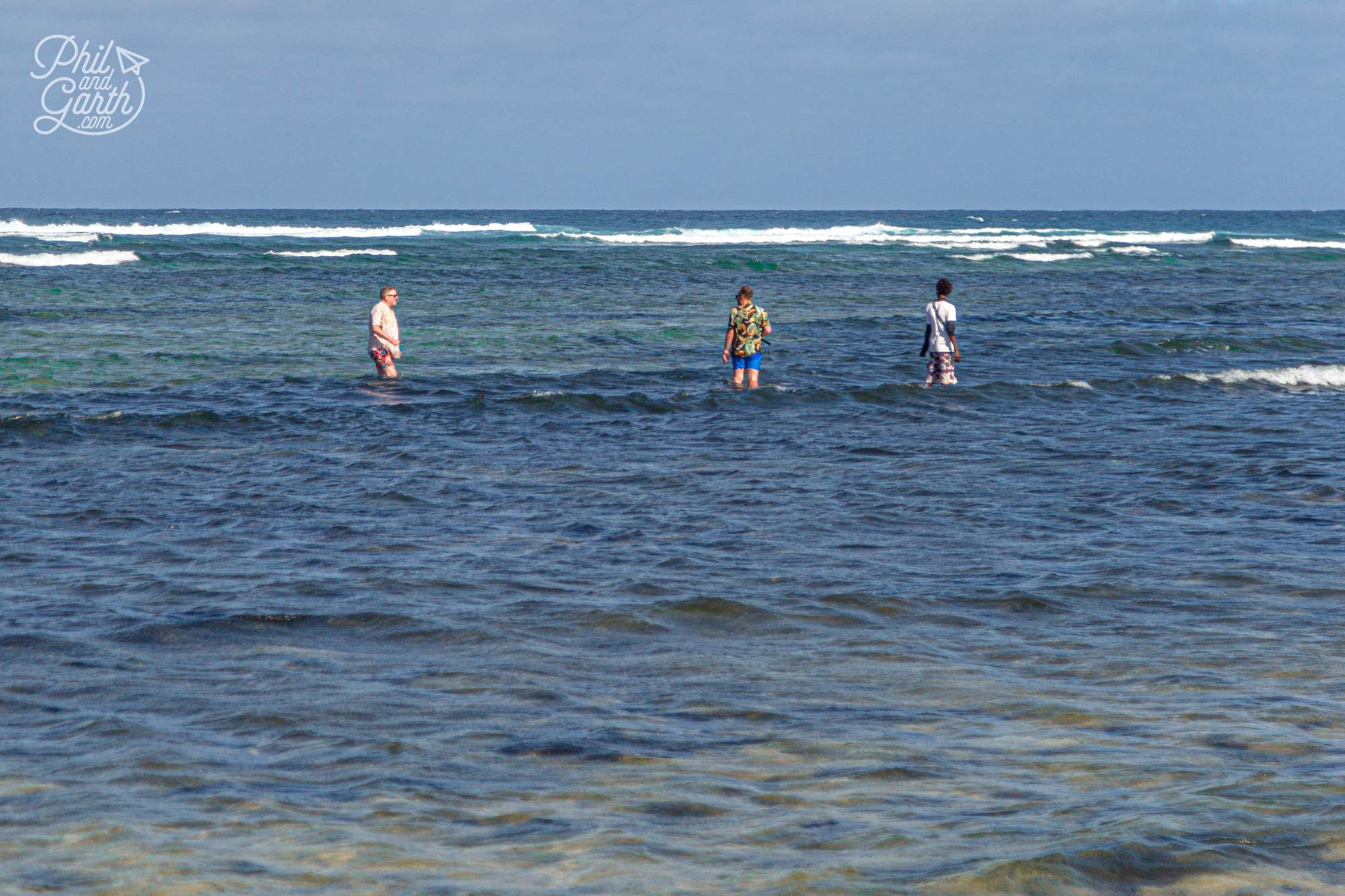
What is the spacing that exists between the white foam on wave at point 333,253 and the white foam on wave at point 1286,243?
41.5 m

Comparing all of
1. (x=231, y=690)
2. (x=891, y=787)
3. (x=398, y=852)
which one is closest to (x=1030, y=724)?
(x=891, y=787)

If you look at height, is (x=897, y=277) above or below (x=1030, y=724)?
above

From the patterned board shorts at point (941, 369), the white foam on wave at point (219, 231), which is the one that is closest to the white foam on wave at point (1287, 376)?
the patterned board shorts at point (941, 369)

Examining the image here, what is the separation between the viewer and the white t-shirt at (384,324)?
16.7 meters

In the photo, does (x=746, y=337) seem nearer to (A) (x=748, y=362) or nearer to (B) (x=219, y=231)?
(A) (x=748, y=362)

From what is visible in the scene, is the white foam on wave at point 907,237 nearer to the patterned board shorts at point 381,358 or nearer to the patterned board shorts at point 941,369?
the patterned board shorts at point 941,369

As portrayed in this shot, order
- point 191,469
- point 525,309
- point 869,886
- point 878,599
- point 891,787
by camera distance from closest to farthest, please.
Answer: point 869,886 → point 891,787 → point 878,599 → point 191,469 → point 525,309

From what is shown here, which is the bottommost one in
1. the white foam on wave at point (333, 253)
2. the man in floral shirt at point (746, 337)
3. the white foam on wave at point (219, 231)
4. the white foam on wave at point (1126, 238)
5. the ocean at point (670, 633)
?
the ocean at point (670, 633)

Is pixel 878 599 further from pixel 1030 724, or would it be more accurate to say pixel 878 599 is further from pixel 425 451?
pixel 425 451

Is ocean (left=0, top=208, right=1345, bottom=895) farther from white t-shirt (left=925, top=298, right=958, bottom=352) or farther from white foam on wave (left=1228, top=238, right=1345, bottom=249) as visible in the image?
white foam on wave (left=1228, top=238, right=1345, bottom=249)

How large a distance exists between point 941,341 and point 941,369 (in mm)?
483

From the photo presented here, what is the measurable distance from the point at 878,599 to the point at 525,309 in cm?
2218

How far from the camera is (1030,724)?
17.6ft

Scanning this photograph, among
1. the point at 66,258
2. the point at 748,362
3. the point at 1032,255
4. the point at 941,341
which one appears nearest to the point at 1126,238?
the point at 1032,255
